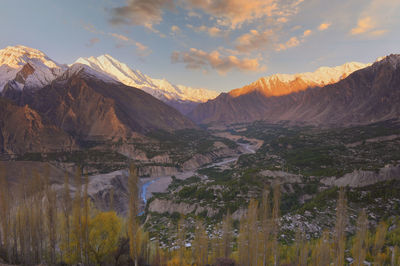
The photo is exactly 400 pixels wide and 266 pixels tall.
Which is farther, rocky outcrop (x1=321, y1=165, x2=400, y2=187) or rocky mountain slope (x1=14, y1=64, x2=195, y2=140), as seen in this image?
rocky mountain slope (x1=14, y1=64, x2=195, y2=140)

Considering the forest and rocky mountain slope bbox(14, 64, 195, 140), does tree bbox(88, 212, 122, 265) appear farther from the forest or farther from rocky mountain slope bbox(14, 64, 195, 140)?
rocky mountain slope bbox(14, 64, 195, 140)

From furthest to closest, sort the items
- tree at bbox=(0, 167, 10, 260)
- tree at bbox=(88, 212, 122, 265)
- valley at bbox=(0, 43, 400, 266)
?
tree at bbox=(0, 167, 10, 260), tree at bbox=(88, 212, 122, 265), valley at bbox=(0, 43, 400, 266)

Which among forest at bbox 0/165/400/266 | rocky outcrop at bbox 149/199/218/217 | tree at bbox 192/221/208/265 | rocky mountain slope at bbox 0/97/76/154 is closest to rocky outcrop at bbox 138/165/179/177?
rocky outcrop at bbox 149/199/218/217

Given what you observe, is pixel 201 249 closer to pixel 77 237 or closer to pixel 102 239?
pixel 102 239

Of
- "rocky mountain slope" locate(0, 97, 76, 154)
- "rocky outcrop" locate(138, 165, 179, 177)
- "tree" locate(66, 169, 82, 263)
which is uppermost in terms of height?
"rocky mountain slope" locate(0, 97, 76, 154)

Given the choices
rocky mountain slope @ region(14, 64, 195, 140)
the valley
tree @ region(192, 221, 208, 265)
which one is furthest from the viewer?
rocky mountain slope @ region(14, 64, 195, 140)

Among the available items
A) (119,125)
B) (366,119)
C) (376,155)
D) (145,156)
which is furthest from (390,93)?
(119,125)

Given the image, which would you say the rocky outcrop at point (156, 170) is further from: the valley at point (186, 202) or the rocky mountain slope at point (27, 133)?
the rocky mountain slope at point (27, 133)

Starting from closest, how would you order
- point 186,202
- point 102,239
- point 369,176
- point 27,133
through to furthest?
1. point 102,239
2. point 369,176
3. point 186,202
4. point 27,133

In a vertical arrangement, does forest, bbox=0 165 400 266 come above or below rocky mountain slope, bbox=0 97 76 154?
below

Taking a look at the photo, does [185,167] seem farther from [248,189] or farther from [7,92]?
[7,92]

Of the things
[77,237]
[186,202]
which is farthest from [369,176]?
[77,237]
